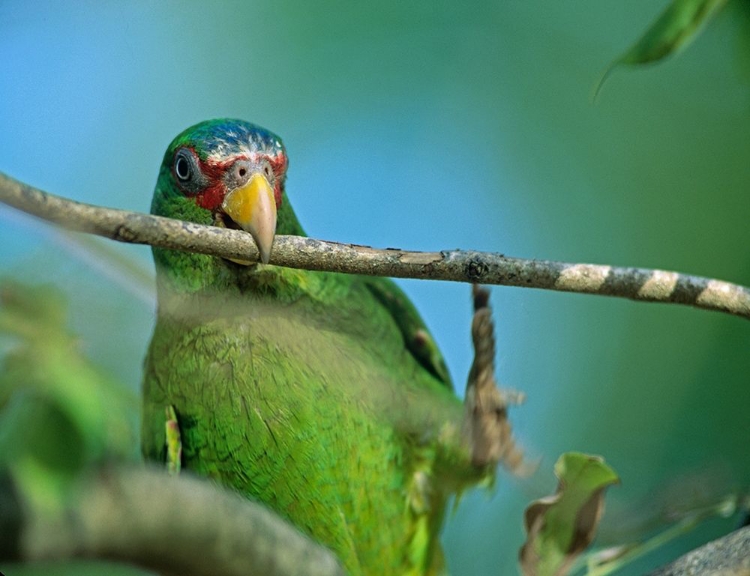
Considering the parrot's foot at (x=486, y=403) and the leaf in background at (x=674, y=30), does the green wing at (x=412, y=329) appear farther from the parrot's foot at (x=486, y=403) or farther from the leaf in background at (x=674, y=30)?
the leaf in background at (x=674, y=30)

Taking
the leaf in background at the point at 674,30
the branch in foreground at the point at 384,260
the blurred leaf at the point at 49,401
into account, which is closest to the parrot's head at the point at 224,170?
the branch in foreground at the point at 384,260

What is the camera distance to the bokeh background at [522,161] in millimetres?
1366

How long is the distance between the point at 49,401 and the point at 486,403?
0.88m

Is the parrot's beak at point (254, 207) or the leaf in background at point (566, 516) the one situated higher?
the parrot's beak at point (254, 207)

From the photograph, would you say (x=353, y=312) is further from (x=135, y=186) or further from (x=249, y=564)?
(x=249, y=564)

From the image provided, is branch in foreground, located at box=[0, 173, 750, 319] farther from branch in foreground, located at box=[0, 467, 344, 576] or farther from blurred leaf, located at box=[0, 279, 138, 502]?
branch in foreground, located at box=[0, 467, 344, 576]

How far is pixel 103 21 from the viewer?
1.18m

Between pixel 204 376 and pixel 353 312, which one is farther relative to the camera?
pixel 353 312

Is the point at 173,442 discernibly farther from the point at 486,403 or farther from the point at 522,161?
the point at 522,161

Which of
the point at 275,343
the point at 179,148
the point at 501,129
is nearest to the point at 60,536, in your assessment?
the point at 275,343

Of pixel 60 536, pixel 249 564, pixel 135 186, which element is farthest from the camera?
pixel 135 186

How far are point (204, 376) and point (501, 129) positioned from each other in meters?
1.26

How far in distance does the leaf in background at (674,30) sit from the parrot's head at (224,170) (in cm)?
55

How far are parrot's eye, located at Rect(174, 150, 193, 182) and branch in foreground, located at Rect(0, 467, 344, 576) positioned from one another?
60cm
